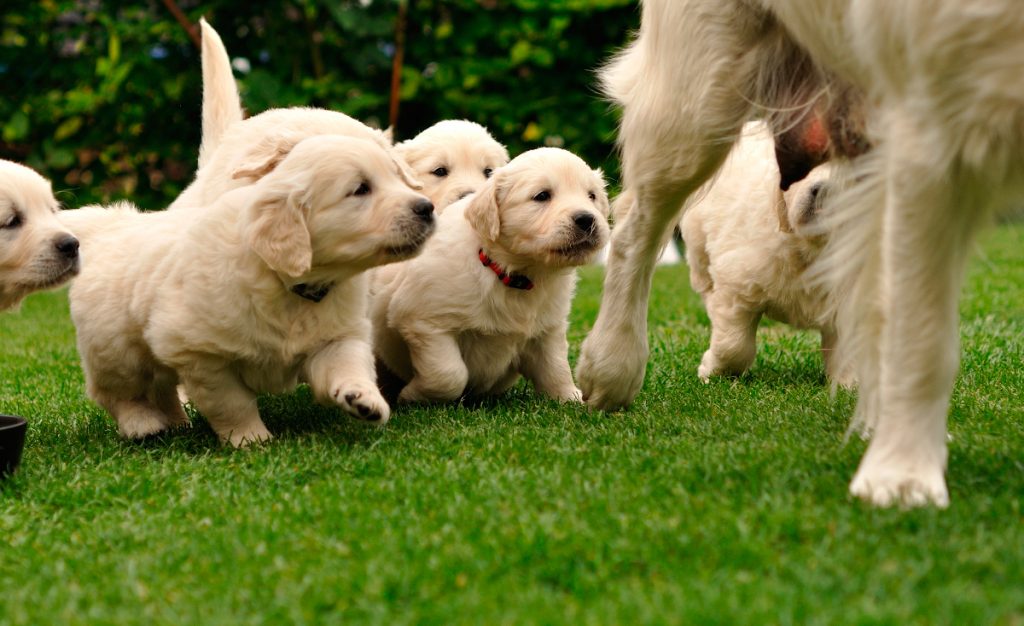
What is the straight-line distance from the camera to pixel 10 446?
10.0 ft

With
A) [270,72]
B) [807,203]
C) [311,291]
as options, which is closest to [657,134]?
[807,203]

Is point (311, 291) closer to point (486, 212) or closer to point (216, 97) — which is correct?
point (486, 212)

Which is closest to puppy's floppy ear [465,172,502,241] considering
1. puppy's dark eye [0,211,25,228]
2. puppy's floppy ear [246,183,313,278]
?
puppy's floppy ear [246,183,313,278]

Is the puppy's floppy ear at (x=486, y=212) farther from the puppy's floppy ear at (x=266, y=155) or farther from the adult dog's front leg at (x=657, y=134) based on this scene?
the puppy's floppy ear at (x=266, y=155)

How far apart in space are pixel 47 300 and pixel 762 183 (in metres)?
5.16

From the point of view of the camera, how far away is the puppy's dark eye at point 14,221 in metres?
3.53

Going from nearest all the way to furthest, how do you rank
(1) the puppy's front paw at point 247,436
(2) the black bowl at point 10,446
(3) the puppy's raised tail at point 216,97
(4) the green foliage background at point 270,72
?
(2) the black bowl at point 10,446
(1) the puppy's front paw at point 247,436
(3) the puppy's raised tail at point 216,97
(4) the green foliage background at point 270,72

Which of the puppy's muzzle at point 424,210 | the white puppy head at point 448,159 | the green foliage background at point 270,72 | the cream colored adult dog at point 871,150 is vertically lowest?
the green foliage background at point 270,72

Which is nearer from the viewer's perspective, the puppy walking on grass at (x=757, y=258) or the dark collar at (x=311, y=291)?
the dark collar at (x=311, y=291)

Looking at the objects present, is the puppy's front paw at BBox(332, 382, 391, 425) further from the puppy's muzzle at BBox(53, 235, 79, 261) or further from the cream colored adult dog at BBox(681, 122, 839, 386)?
the cream colored adult dog at BBox(681, 122, 839, 386)

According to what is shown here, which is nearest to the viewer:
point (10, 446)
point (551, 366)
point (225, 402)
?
point (10, 446)

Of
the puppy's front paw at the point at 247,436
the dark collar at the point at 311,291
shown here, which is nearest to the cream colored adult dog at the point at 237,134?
the dark collar at the point at 311,291

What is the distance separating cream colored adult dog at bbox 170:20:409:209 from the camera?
3.81 meters

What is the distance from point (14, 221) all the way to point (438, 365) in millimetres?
1302
